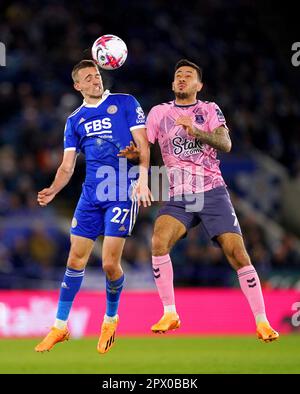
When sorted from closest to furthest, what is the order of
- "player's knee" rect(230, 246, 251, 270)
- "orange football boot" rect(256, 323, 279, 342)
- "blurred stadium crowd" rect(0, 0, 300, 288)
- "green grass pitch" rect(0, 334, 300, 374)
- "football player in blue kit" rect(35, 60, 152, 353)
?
"orange football boot" rect(256, 323, 279, 342), "player's knee" rect(230, 246, 251, 270), "football player in blue kit" rect(35, 60, 152, 353), "green grass pitch" rect(0, 334, 300, 374), "blurred stadium crowd" rect(0, 0, 300, 288)

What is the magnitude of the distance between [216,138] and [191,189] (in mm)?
560

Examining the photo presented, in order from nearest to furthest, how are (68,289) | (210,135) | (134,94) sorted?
(210,135), (68,289), (134,94)

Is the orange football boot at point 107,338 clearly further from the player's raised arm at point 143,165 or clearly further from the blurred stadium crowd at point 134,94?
the blurred stadium crowd at point 134,94

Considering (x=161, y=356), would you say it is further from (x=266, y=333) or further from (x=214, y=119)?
(x=214, y=119)

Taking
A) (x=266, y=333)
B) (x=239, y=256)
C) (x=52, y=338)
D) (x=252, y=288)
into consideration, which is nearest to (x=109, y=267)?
(x=52, y=338)

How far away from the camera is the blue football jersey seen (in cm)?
997

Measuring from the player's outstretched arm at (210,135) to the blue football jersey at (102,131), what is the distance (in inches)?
24.1

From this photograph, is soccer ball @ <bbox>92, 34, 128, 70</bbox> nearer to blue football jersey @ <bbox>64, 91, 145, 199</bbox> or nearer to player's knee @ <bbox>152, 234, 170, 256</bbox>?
blue football jersey @ <bbox>64, 91, 145, 199</bbox>

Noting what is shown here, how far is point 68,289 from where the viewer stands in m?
10.2

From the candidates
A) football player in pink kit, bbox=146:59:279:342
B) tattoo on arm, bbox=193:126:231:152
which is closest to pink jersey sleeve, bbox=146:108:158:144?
football player in pink kit, bbox=146:59:279:342

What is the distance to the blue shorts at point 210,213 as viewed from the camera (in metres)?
9.79

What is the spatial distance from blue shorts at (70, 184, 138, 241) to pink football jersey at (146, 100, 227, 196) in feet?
1.68

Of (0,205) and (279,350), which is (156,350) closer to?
(279,350)

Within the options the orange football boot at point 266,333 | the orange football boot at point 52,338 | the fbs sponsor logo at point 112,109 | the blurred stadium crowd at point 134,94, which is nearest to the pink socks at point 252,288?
the orange football boot at point 266,333
